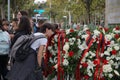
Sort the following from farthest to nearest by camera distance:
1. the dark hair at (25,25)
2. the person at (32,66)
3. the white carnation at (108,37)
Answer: the dark hair at (25,25) → the person at (32,66) → the white carnation at (108,37)

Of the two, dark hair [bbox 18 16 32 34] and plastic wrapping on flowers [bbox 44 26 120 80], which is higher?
dark hair [bbox 18 16 32 34]

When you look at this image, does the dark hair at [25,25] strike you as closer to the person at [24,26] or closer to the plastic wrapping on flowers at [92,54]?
the person at [24,26]

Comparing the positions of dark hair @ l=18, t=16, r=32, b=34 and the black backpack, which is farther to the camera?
dark hair @ l=18, t=16, r=32, b=34

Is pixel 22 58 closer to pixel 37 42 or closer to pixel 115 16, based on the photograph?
pixel 37 42

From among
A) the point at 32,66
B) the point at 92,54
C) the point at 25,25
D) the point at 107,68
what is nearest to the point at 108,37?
the point at 92,54

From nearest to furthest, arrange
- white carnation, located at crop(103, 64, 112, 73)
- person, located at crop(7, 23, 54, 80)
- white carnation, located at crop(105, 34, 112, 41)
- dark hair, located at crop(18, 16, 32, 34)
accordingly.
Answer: white carnation, located at crop(103, 64, 112, 73) → white carnation, located at crop(105, 34, 112, 41) → person, located at crop(7, 23, 54, 80) → dark hair, located at crop(18, 16, 32, 34)

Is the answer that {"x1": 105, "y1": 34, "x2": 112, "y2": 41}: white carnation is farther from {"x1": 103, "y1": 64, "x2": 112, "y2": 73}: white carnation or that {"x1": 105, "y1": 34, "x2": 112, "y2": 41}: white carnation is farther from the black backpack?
the black backpack

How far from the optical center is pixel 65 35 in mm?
6078

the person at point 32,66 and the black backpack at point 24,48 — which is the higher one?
the black backpack at point 24,48

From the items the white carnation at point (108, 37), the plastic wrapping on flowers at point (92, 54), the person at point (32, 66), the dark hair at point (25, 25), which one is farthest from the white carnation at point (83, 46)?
the dark hair at point (25, 25)

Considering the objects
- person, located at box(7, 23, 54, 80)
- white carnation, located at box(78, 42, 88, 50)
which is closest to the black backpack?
person, located at box(7, 23, 54, 80)

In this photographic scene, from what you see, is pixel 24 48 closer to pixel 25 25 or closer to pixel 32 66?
pixel 32 66

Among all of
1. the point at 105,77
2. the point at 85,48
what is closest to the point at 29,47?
the point at 85,48

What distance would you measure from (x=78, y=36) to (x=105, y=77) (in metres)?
0.81
